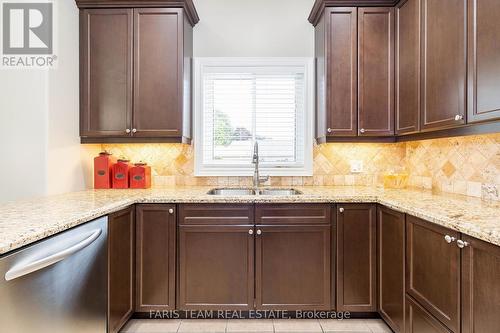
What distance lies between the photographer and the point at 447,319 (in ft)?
4.74

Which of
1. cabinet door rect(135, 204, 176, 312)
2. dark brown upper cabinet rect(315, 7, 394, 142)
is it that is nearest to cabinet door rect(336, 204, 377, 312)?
dark brown upper cabinet rect(315, 7, 394, 142)

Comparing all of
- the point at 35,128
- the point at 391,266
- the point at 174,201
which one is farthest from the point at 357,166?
the point at 35,128

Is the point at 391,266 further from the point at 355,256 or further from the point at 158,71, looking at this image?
the point at 158,71

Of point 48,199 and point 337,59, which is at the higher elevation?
point 337,59

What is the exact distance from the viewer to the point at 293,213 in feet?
7.50

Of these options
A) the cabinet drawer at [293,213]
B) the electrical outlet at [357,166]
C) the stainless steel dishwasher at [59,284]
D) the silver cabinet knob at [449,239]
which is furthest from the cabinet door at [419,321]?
the stainless steel dishwasher at [59,284]

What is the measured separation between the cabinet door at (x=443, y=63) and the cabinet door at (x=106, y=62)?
2.27 meters

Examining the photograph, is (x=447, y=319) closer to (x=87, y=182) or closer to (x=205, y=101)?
(x=205, y=101)

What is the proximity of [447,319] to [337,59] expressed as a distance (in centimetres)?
200

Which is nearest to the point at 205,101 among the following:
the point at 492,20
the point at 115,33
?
the point at 115,33

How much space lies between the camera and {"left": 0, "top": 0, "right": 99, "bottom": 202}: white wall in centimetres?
213

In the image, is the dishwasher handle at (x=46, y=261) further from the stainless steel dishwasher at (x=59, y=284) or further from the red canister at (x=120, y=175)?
the red canister at (x=120, y=175)

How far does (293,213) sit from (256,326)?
2.84 ft

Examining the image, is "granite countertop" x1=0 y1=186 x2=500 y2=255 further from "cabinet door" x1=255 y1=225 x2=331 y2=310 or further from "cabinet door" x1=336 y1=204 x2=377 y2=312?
"cabinet door" x1=255 y1=225 x2=331 y2=310
